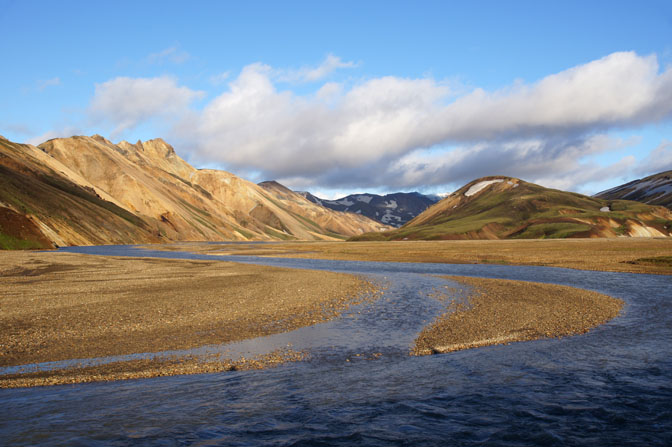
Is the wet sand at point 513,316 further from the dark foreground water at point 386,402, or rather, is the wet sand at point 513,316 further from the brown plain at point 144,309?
the brown plain at point 144,309

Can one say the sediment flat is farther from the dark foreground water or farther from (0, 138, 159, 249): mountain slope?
(0, 138, 159, 249): mountain slope

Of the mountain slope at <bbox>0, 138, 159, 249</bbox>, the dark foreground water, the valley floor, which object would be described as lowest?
the dark foreground water

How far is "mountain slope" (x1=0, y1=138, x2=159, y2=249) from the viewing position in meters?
96.2

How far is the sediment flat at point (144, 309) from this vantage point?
19688mm

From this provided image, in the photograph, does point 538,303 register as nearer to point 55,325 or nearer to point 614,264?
Answer: point 55,325

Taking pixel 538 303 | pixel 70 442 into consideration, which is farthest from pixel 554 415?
pixel 538 303

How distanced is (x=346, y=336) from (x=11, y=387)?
13422 millimetres

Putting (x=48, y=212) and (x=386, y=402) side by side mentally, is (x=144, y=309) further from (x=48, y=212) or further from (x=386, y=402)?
(x=48, y=212)

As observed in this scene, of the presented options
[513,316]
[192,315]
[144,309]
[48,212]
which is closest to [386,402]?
[192,315]

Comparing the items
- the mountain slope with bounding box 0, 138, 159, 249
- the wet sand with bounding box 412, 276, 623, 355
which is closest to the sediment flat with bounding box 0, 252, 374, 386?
the wet sand with bounding box 412, 276, 623, 355

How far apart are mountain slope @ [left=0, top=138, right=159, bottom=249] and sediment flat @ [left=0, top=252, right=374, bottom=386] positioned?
194 feet

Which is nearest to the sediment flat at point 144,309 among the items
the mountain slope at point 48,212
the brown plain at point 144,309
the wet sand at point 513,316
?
the brown plain at point 144,309

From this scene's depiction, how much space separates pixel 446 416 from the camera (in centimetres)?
1270

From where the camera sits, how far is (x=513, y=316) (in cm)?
2709
